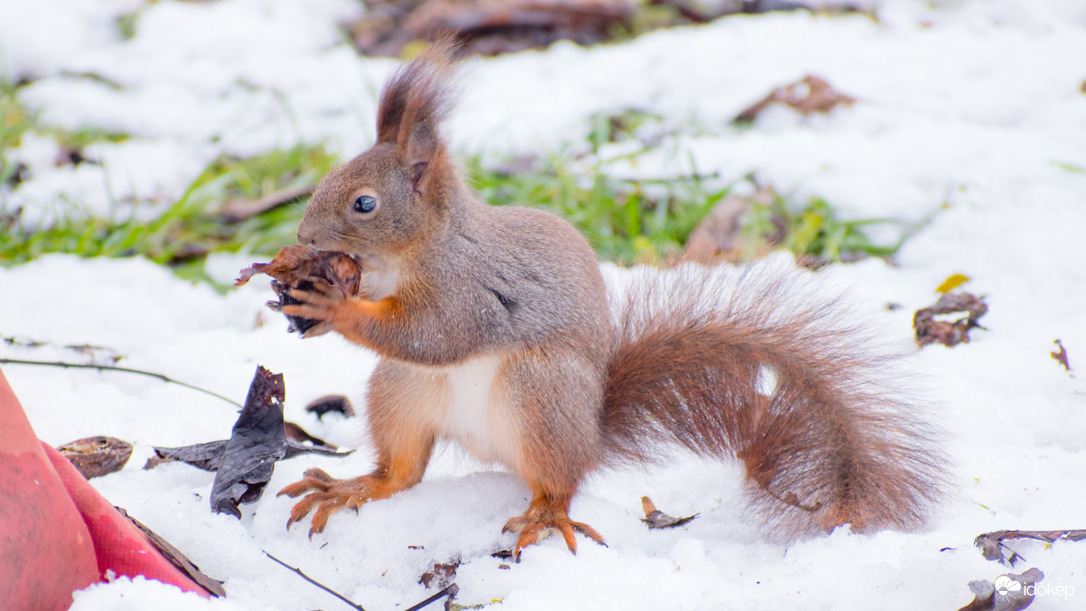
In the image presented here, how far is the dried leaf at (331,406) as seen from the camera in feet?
5.76

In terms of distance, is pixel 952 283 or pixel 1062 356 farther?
pixel 952 283

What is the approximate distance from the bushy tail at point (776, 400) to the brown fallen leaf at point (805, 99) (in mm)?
1653

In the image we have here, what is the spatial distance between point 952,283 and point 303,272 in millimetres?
1453

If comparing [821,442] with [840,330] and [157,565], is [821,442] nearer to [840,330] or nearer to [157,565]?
[840,330]

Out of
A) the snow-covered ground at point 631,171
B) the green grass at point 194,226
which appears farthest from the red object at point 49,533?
the green grass at point 194,226

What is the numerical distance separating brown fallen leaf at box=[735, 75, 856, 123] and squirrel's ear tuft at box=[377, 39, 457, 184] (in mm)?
1844

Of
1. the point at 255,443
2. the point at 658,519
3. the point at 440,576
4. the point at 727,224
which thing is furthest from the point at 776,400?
the point at 727,224

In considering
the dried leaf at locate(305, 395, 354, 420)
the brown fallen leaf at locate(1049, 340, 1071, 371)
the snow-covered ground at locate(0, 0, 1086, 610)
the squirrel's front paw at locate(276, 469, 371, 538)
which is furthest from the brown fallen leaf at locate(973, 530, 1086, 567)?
the dried leaf at locate(305, 395, 354, 420)

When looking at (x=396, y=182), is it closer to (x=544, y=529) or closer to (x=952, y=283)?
(x=544, y=529)

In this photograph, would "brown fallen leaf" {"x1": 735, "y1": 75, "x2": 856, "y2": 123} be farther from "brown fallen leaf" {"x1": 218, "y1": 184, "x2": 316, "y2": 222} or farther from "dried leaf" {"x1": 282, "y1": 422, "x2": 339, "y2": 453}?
"dried leaf" {"x1": 282, "y1": 422, "x2": 339, "y2": 453}

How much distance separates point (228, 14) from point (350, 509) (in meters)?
3.34

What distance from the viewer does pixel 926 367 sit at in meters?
1.72

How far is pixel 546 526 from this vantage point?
4.35 feet

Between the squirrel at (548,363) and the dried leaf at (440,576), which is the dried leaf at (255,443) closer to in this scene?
the squirrel at (548,363)
